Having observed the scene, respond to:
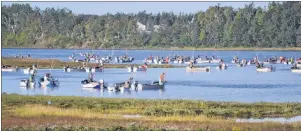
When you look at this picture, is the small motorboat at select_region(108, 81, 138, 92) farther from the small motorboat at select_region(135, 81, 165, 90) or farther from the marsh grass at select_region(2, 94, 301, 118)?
the marsh grass at select_region(2, 94, 301, 118)

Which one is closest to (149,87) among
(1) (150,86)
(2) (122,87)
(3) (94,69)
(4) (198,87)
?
(1) (150,86)

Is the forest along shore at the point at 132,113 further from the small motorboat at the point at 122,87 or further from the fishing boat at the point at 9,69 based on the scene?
the fishing boat at the point at 9,69

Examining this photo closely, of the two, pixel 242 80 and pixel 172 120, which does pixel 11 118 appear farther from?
pixel 242 80

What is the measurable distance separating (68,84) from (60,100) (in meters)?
26.3

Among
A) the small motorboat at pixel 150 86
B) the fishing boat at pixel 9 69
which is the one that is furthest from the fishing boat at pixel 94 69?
the small motorboat at pixel 150 86

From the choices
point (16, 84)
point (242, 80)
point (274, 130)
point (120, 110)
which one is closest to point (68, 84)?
point (16, 84)

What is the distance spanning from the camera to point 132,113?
4622cm

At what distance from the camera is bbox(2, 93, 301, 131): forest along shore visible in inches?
1484

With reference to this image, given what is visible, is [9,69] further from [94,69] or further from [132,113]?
[132,113]

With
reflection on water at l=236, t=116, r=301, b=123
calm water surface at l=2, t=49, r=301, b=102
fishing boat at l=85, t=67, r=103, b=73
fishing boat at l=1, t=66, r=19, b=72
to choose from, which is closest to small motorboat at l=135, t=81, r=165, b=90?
calm water surface at l=2, t=49, r=301, b=102

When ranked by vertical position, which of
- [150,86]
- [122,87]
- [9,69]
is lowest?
[150,86]

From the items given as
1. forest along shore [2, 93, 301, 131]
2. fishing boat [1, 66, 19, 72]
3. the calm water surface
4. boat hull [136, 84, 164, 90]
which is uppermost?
forest along shore [2, 93, 301, 131]

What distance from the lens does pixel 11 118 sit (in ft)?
135

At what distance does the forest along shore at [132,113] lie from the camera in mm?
37688
